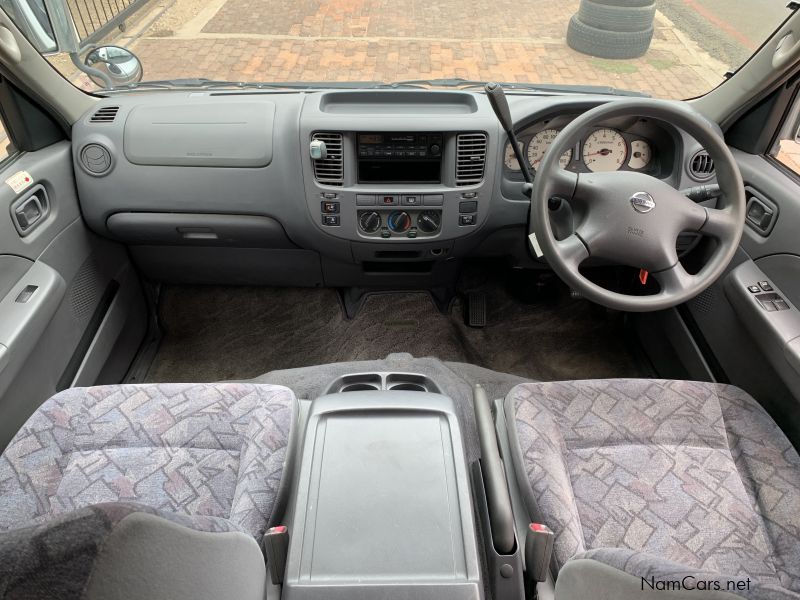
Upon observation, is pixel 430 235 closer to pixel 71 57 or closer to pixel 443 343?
pixel 443 343

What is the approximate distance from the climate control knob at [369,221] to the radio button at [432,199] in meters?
0.18

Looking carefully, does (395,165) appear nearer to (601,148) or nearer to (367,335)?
(601,148)

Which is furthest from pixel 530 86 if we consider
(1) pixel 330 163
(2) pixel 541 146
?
(1) pixel 330 163

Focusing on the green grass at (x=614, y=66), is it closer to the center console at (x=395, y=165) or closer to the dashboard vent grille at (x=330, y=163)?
the center console at (x=395, y=165)

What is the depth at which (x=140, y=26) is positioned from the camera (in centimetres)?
223

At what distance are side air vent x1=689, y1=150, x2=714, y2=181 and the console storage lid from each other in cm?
132

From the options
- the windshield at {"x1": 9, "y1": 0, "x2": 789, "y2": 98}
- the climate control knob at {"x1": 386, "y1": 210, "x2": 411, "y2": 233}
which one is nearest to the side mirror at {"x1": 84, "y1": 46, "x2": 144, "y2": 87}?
the windshield at {"x1": 9, "y1": 0, "x2": 789, "y2": 98}

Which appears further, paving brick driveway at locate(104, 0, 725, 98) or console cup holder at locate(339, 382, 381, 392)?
paving brick driveway at locate(104, 0, 725, 98)

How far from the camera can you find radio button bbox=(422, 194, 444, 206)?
213cm

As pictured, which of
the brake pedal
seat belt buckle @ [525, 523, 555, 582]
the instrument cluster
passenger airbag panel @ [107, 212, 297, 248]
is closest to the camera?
seat belt buckle @ [525, 523, 555, 582]

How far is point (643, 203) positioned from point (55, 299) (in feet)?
5.95

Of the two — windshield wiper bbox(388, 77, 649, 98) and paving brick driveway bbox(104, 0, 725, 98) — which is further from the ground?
paving brick driveway bbox(104, 0, 725, 98)

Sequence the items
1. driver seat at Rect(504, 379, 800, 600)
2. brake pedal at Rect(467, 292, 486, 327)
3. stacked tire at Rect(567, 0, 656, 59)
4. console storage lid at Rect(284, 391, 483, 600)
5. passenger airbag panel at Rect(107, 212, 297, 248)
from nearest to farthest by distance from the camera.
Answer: console storage lid at Rect(284, 391, 483, 600) < driver seat at Rect(504, 379, 800, 600) < stacked tire at Rect(567, 0, 656, 59) < passenger airbag panel at Rect(107, 212, 297, 248) < brake pedal at Rect(467, 292, 486, 327)

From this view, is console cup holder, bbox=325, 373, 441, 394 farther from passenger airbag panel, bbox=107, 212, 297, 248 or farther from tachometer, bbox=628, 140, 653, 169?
tachometer, bbox=628, 140, 653, 169
